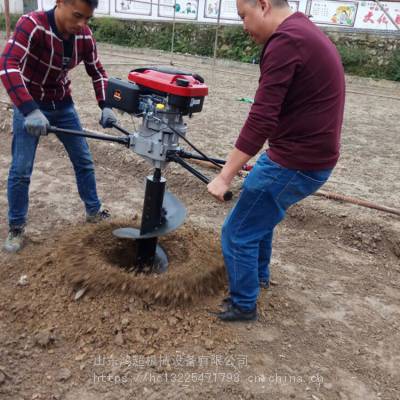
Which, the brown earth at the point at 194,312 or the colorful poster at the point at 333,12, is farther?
the colorful poster at the point at 333,12

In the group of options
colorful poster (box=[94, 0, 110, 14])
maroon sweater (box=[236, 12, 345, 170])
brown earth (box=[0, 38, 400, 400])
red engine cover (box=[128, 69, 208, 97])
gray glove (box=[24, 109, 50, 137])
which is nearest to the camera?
maroon sweater (box=[236, 12, 345, 170])

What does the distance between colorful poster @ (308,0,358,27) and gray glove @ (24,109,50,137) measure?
13.9m

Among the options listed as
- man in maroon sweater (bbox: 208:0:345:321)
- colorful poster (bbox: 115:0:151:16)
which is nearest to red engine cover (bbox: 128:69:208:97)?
man in maroon sweater (bbox: 208:0:345:321)

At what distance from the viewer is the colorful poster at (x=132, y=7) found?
18594 mm

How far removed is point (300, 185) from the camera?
2.20m

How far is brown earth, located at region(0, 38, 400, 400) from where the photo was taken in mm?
2168

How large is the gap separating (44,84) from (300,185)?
5.77 feet

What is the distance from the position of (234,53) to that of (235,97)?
26.6 ft

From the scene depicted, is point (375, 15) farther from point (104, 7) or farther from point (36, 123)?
point (36, 123)

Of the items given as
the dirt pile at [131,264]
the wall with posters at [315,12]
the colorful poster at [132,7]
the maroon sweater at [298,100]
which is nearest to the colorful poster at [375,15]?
the wall with posters at [315,12]

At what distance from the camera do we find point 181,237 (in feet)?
10.5

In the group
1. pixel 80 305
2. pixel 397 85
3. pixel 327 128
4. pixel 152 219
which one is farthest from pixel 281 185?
pixel 397 85

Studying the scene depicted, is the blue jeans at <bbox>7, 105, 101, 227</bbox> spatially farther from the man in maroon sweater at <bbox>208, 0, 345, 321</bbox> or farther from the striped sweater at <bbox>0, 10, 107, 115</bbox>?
the man in maroon sweater at <bbox>208, 0, 345, 321</bbox>

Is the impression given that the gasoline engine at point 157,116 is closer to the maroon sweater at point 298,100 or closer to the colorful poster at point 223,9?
the maroon sweater at point 298,100
